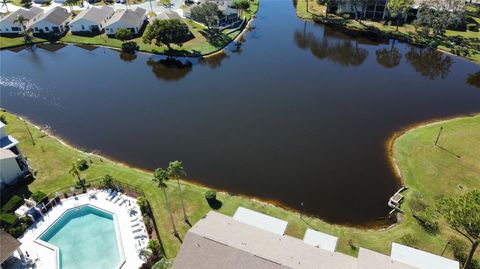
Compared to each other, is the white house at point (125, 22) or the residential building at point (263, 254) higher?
the white house at point (125, 22)

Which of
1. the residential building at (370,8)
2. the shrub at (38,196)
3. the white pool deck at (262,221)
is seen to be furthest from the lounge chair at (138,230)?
the residential building at (370,8)

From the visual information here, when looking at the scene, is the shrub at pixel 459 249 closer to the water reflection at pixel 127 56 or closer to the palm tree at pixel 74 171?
the palm tree at pixel 74 171

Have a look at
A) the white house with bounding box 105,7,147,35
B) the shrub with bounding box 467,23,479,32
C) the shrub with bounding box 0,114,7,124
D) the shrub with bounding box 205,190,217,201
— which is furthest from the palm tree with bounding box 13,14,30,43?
the shrub with bounding box 467,23,479,32

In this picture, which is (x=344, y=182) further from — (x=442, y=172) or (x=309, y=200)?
(x=442, y=172)

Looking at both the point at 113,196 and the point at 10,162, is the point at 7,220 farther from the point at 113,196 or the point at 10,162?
the point at 113,196

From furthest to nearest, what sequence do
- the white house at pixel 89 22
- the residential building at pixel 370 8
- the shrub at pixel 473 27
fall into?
the residential building at pixel 370 8 → the white house at pixel 89 22 → the shrub at pixel 473 27

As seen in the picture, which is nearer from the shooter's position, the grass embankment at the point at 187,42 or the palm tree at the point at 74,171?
the palm tree at the point at 74,171
